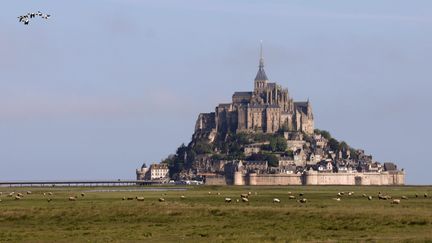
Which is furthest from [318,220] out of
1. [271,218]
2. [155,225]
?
[155,225]

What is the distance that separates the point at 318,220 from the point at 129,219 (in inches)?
442

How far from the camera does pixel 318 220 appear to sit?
6122cm

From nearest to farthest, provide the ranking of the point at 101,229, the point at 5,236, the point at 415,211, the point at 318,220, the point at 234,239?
the point at 234,239
the point at 5,236
the point at 101,229
the point at 318,220
the point at 415,211

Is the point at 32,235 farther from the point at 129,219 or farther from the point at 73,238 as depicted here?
the point at 129,219

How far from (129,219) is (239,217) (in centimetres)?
636

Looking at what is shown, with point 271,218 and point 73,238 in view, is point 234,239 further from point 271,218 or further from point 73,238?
point 271,218

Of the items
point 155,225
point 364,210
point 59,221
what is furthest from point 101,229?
point 364,210

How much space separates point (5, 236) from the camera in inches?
2058

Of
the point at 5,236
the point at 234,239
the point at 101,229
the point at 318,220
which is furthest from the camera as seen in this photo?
the point at 318,220

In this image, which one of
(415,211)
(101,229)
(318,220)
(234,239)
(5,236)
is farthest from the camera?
(415,211)

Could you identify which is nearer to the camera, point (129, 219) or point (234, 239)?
point (234, 239)

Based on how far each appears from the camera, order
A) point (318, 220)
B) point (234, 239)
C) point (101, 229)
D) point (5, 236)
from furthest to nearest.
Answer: point (318, 220) < point (101, 229) < point (5, 236) < point (234, 239)

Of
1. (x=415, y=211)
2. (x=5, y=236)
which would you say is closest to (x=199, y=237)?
(x=5, y=236)

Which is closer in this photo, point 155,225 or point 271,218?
point 155,225
